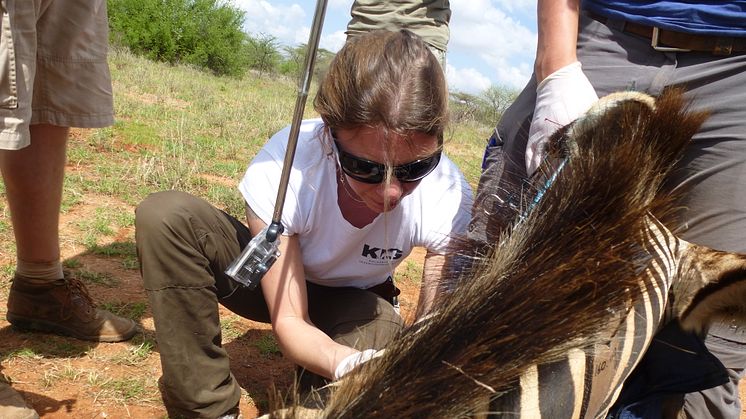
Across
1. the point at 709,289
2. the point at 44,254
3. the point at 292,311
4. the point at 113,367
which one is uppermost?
the point at 709,289

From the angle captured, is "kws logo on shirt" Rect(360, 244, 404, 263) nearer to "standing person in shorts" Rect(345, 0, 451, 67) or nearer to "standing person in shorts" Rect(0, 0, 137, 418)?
"standing person in shorts" Rect(0, 0, 137, 418)

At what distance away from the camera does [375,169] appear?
195 centimetres

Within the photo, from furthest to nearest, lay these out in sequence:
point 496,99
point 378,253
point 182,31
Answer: point 182,31, point 496,99, point 378,253

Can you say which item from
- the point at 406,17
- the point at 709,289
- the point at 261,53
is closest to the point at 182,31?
the point at 261,53

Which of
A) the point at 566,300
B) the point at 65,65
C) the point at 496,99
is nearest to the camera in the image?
the point at 566,300

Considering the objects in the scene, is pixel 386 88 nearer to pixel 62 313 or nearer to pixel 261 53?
pixel 62 313

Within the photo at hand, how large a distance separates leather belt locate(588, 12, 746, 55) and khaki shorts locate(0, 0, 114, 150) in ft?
A: 6.53

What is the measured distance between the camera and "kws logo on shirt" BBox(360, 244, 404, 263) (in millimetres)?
2505

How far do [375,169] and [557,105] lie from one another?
54 cm

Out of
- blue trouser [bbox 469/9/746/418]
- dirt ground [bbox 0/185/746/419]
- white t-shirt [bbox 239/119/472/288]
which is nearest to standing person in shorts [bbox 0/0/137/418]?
dirt ground [bbox 0/185/746/419]

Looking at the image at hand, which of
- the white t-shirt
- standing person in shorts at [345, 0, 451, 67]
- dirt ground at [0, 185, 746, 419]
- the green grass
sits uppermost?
standing person in shorts at [345, 0, 451, 67]

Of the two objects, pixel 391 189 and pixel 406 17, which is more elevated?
pixel 406 17

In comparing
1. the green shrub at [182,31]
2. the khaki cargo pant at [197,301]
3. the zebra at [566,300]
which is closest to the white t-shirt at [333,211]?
the khaki cargo pant at [197,301]

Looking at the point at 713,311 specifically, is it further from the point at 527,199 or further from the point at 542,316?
the point at 542,316
